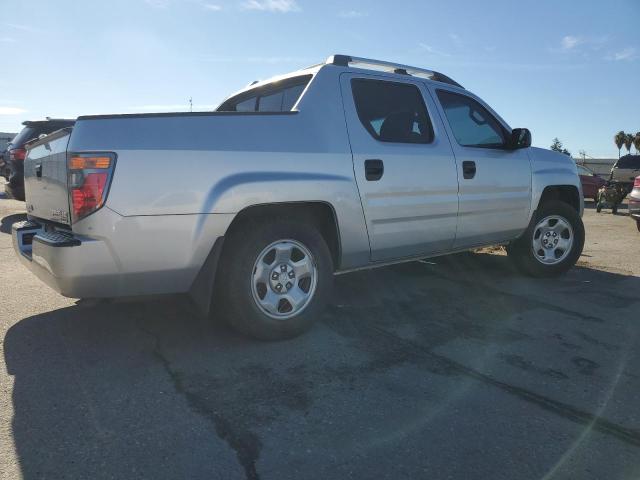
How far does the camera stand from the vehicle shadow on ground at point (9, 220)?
8.36 meters

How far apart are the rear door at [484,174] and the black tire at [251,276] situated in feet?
5.36

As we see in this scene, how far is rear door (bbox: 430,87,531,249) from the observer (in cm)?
463

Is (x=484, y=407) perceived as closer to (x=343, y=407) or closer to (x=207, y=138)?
(x=343, y=407)

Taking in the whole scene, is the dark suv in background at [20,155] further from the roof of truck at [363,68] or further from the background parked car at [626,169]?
the background parked car at [626,169]

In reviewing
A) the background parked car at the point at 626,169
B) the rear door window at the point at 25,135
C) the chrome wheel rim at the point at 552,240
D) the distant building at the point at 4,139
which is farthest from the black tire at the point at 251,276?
the distant building at the point at 4,139

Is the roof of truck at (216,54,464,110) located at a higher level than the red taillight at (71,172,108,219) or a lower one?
higher

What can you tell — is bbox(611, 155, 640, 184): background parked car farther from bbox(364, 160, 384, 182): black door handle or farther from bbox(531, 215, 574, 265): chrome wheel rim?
bbox(364, 160, 384, 182): black door handle

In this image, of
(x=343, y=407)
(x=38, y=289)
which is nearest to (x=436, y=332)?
(x=343, y=407)

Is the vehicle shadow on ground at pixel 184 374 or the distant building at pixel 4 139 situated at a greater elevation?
the distant building at pixel 4 139

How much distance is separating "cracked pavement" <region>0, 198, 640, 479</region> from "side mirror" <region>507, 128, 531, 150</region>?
4.91 feet

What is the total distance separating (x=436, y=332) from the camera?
3.81 meters

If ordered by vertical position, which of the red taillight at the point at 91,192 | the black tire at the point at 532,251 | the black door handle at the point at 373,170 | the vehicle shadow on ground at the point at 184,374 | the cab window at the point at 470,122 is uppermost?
the cab window at the point at 470,122

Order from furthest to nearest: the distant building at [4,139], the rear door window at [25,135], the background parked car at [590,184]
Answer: the distant building at [4,139] < the background parked car at [590,184] < the rear door window at [25,135]

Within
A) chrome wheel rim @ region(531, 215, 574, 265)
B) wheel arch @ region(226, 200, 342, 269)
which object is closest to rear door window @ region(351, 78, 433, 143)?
wheel arch @ region(226, 200, 342, 269)
